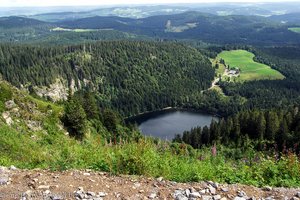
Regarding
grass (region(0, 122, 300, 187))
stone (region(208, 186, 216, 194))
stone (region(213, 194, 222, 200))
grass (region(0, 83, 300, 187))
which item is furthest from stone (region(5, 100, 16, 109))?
stone (region(213, 194, 222, 200))

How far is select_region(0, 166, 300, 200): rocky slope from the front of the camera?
528 inches

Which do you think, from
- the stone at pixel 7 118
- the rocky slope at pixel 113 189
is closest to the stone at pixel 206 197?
the rocky slope at pixel 113 189

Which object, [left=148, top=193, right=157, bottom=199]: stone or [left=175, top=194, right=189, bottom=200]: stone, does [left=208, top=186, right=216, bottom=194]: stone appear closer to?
[left=175, top=194, right=189, bottom=200]: stone

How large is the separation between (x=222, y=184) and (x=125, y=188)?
168 inches

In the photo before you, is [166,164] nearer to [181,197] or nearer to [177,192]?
[177,192]

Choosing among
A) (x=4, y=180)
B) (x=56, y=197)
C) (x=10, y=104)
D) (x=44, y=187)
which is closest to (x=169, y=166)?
(x=56, y=197)

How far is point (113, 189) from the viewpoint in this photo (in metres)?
13.9

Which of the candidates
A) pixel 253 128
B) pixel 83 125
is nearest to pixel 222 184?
pixel 83 125

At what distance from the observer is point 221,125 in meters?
134

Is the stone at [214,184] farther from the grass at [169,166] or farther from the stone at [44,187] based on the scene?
the stone at [44,187]

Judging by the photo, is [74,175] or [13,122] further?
[13,122]

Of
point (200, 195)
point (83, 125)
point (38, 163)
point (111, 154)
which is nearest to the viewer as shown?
point (200, 195)

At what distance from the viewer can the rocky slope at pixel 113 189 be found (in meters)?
13.4

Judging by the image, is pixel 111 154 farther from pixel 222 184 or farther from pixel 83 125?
pixel 83 125
